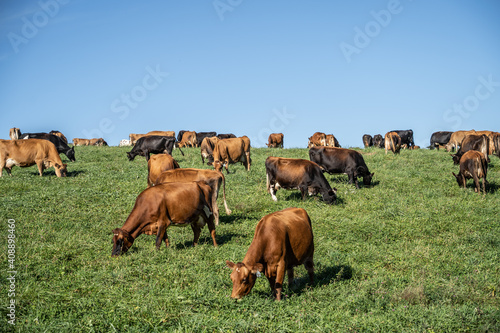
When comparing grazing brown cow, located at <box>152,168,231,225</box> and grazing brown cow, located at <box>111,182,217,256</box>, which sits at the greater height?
grazing brown cow, located at <box>152,168,231,225</box>

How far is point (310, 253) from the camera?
26.9ft

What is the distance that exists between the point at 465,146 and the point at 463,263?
52.5 ft

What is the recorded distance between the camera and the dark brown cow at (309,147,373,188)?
19344mm

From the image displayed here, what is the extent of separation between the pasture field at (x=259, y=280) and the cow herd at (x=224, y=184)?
521mm

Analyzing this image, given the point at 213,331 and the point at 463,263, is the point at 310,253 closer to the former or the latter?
the point at 213,331

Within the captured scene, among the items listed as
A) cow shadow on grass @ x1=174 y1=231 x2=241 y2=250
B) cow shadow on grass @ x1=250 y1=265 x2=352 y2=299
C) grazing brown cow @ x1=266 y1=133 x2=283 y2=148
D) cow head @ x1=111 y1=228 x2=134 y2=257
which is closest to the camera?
cow shadow on grass @ x1=250 y1=265 x2=352 y2=299

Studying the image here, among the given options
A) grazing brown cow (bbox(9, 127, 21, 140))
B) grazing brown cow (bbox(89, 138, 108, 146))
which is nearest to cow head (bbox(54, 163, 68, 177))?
grazing brown cow (bbox(9, 127, 21, 140))

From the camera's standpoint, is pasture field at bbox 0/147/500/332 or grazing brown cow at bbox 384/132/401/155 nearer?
pasture field at bbox 0/147/500/332

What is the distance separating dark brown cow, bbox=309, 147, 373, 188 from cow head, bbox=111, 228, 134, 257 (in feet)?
39.6

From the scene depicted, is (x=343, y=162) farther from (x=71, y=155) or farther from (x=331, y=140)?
(x=331, y=140)

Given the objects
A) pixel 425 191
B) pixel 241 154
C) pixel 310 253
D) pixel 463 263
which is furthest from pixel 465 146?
pixel 310 253

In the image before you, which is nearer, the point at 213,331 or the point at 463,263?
the point at 213,331

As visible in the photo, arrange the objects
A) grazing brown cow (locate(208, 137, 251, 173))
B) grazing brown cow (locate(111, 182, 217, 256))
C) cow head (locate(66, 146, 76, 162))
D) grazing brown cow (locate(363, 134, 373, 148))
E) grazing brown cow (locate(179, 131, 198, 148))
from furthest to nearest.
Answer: grazing brown cow (locate(363, 134, 373, 148))
grazing brown cow (locate(179, 131, 198, 148))
cow head (locate(66, 146, 76, 162))
grazing brown cow (locate(208, 137, 251, 173))
grazing brown cow (locate(111, 182, 217, 256))

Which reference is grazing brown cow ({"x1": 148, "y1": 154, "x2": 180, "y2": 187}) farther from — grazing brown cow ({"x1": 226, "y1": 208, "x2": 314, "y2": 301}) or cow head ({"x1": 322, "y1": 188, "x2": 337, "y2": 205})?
grazing brown cow ({"x1": 226, "y1": 208, "x2": 314, "y2": 301})
